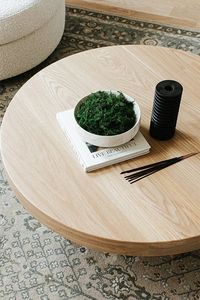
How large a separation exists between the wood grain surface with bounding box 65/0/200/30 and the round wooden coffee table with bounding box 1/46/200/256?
102 cm

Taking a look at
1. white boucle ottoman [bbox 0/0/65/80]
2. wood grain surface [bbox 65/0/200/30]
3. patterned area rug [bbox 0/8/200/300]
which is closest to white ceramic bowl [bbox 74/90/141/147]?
patterned area rug [bbox 0/8/200/300]

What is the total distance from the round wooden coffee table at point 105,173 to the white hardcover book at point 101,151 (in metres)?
0.02

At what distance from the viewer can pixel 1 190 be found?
1641mm

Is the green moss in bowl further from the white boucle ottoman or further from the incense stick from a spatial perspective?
the white boucle ottoman

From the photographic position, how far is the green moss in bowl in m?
1.17

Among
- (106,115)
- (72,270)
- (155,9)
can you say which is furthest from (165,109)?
(155,9)

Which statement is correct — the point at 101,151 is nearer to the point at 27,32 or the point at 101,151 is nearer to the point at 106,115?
the point at 106,115

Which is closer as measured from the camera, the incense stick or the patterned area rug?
the incense stick

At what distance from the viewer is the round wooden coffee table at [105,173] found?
1074 mm

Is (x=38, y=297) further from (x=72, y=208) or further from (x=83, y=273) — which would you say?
(x=72, y=208)

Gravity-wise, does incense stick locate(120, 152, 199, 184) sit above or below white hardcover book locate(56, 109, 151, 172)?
below

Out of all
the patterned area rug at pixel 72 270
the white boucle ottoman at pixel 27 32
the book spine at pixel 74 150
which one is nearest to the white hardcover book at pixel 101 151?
the book spine at pixel 74 150

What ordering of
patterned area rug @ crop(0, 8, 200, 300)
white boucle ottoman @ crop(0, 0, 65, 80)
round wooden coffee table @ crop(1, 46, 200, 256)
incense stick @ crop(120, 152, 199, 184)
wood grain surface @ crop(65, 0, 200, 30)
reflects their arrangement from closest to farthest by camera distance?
round wooden coffee table @ crop(1, 46, 200, 256) < incense stick @ crop(120, 152, 199, 184) < patterned area rug @ crop(0, 8, 200, 300) < white boucle ottoman @ crop(0, 0, 65, 80) < wood grain surface @ crop(65, 0, 200, 30)

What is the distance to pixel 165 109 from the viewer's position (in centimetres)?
117
